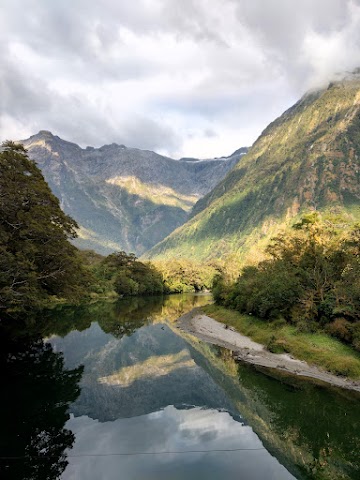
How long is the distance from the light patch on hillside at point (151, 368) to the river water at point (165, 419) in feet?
0.40

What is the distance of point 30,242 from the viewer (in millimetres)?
33406

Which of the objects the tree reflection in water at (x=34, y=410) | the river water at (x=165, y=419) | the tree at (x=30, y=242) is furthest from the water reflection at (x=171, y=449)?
the tree at (x=30, y=242)

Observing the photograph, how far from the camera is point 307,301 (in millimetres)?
51469

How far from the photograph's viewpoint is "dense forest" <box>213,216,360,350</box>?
147ft

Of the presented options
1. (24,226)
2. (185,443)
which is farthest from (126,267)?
(185,443)

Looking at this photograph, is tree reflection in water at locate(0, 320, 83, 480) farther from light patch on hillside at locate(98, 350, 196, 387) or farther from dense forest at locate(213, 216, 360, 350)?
dense forest at locate(213, 216, 360, 350)

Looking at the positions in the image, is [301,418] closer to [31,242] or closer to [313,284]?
[31,242]

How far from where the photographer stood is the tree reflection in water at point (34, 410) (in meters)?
19.8

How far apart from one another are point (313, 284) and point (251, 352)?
14013 millimetres

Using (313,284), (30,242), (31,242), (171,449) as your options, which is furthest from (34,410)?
(313,284)

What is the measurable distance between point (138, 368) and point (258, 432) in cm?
2027

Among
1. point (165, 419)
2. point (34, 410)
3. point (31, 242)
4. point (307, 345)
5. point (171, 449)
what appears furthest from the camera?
point (307, 345)

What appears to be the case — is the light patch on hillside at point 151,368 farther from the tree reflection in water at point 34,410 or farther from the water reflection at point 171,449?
the water reflection at point 171,449

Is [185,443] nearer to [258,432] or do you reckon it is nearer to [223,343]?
[258,432]
